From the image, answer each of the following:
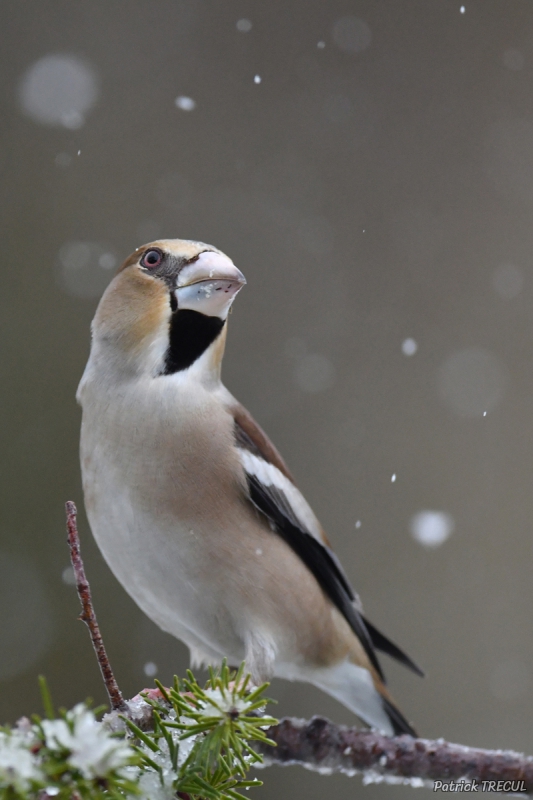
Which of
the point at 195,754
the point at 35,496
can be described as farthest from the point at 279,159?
the point at 195,754

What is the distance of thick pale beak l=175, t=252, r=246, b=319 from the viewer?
1208 mm

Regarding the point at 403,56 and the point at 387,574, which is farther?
the point at 403,56

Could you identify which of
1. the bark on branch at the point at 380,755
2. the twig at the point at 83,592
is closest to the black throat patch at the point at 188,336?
the bark on branch at the point at 380,755

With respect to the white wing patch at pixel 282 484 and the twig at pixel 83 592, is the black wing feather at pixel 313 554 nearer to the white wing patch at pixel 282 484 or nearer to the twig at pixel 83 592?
the white wing patch at pixel 282 484

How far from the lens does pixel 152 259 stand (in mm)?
1347

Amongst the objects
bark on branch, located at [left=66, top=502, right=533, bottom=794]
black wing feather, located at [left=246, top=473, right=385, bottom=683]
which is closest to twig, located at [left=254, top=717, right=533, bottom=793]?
bark on branch, located at [left=66, top=502, right=533, bottom=794]

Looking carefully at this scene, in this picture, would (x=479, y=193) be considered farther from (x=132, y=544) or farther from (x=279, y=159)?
(x=132, y=544)

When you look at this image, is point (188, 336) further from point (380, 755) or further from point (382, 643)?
point (382, 643)

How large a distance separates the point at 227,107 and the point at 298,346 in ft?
3.24

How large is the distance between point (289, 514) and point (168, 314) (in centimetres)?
46

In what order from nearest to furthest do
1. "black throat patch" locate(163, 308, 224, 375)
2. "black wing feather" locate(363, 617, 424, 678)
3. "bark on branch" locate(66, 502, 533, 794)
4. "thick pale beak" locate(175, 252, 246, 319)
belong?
"bark on branch" locate(66, 502, 533, 794)
"thick pale beak" locate(175, 252, 246, 319)
"black throat patch" locate(163, 308, 224, 375)
"black wing feather" locate(363, 617, 424, 678)

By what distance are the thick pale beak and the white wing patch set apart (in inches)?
11.0

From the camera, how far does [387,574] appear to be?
271 centimetres

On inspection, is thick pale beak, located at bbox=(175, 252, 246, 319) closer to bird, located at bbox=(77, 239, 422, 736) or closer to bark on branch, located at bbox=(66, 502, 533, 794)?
bird, located at bbox=(77, 239, 422, 736)
